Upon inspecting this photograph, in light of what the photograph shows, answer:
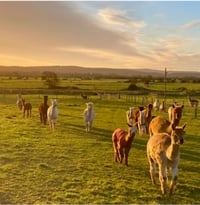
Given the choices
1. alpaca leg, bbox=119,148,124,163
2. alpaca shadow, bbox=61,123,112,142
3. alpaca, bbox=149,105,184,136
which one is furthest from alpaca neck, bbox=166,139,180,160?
alpaca shadow, bbox=61,123,112,142

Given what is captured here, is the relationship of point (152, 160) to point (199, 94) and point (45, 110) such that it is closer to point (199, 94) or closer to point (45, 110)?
point (45, 110)

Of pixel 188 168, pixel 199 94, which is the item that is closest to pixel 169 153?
pixel 188 168

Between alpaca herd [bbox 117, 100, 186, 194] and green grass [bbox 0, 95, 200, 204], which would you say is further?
A: green grass [bbox 0, 95, 200, 204]

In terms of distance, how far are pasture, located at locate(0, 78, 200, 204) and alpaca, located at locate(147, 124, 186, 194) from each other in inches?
22.3

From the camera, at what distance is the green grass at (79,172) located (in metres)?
8.16

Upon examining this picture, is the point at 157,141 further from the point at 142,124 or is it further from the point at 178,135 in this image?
the point at 142,124

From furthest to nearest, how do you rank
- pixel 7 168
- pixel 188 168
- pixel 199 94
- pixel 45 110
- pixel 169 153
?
pixel 199 94
pixel 45 110
pixel 188 168
pixel 7 168
pixel 169 153

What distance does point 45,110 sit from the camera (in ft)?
70.6

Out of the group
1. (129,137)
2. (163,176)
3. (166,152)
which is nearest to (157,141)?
(166,152)

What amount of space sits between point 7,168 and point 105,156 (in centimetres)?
387

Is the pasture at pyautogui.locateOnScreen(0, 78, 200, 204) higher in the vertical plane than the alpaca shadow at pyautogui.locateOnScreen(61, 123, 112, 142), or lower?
higher

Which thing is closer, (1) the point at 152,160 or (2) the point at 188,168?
(1) the point at 152,160

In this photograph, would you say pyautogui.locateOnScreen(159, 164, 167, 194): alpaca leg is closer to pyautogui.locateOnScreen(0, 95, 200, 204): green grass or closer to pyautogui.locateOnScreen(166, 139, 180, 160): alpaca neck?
pyautogui.locateOnScreen(0, 95, 200, 204): green grass

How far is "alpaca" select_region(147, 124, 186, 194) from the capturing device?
7.56 metres
